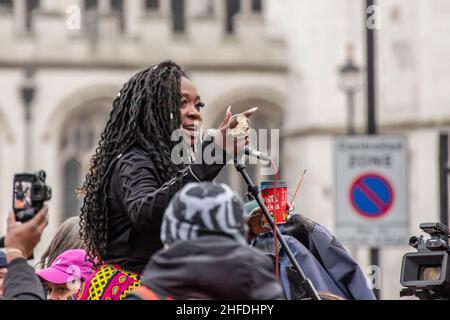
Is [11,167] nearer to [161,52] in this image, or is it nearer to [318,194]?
[161,52]

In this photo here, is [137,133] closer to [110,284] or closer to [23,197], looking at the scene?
[110,284]

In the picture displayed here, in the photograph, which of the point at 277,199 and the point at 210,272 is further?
the point at 277,199

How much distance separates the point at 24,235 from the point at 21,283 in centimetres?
12

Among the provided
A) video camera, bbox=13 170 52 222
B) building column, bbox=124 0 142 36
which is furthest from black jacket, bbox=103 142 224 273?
building column, bbox=124 0 142 36

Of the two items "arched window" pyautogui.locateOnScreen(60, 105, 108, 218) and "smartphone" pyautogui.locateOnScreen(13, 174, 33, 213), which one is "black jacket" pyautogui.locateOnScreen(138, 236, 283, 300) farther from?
"arched window" pyautogui.locateOnScreen(60, 105, 108, 218)

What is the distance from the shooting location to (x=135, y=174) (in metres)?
4.10

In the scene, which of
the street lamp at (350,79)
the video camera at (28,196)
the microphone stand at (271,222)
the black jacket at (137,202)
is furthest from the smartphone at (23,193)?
the street lamp at (350,79)

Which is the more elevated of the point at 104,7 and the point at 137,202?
the point at 104,7

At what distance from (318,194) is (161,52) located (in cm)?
382

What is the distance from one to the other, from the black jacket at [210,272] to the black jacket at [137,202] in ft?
1.78

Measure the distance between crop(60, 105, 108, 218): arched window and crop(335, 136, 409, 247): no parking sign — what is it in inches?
545

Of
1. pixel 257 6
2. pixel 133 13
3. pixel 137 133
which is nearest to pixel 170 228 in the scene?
pixel 137 133

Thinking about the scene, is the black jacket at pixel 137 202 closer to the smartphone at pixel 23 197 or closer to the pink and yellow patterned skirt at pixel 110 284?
the pink and yellow patterned skirt at pixel 110 284

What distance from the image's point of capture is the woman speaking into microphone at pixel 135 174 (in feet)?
13.1
